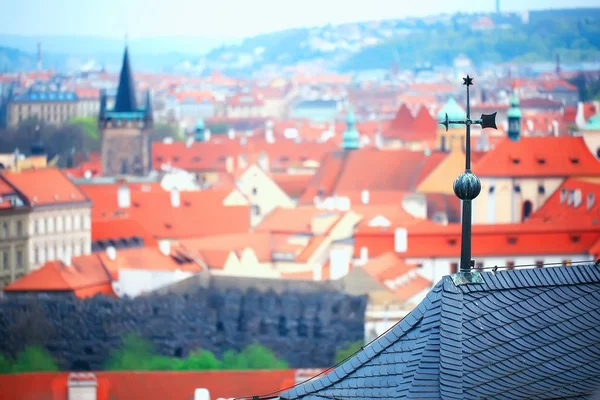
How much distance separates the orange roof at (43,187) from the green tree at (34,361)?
18.3 m

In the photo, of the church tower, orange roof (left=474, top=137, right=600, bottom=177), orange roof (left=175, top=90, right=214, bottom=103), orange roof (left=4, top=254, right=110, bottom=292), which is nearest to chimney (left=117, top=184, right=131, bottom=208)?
orange roof (left=474, top=137, right=600, bottom=177)

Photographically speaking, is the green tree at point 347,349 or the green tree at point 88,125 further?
the green tree at point 88,125

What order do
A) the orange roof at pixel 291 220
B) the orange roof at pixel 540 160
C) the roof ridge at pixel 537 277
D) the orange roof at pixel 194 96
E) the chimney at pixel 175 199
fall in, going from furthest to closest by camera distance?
the orange roof at pixel 194 96, the orange roof at pixel 540 160, the chimney at pixel 175 199, the orange roof at pixel 291 220, the roof ridge at pixel 537 277

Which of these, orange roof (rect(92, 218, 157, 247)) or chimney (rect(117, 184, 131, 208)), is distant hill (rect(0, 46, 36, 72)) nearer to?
chimney (rect(117, 184, 131, 208))

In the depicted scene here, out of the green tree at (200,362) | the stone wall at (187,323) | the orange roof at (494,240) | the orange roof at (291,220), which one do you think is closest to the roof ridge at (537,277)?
the green tree at (200,362)

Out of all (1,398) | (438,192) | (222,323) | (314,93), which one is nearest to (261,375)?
(1,398)

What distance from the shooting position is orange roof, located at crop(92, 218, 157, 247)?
195 feet

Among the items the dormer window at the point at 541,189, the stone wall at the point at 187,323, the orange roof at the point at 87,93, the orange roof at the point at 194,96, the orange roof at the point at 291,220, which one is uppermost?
the orange roof at the point at 194,96

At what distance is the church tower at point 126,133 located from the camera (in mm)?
89438

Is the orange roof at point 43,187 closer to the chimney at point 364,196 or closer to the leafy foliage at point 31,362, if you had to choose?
the chimney at point 364,196

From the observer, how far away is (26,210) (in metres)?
59.0

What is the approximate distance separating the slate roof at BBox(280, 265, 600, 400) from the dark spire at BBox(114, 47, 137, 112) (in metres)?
80.3

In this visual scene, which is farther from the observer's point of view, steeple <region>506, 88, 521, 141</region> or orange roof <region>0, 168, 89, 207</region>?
steeple <region>506, 88, 521, 141</region>

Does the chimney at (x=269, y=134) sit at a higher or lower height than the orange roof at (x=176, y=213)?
higher
